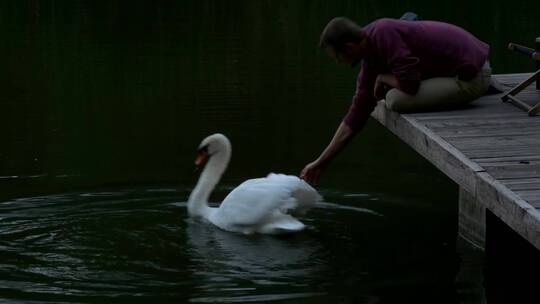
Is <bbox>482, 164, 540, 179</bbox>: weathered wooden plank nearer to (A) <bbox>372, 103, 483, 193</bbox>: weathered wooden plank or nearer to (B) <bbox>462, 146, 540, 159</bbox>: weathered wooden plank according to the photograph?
(A) <bbox>372, 103, 483, 193</bbox>: weathered wooden plank

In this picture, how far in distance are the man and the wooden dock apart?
6.1 inches

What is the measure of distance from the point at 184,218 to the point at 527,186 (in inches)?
135

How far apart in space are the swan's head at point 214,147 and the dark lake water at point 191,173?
1.43ft

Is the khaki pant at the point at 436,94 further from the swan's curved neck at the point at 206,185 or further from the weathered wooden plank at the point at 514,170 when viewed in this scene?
the swan's curved neck at the point at 206,185

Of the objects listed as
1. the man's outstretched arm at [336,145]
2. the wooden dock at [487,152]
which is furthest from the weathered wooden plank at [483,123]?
the man's outstretched arm at [336,145]

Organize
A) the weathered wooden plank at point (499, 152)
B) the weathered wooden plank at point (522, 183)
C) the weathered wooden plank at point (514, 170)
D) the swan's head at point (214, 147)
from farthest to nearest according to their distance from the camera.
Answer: the swan's head at point (214, 147)
the weathered wooden plank at point (499, 152)
the weathered wooden plank at point (514, 170)
the weathered wooden plank at point (522, 183)

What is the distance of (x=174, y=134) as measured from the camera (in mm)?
13492

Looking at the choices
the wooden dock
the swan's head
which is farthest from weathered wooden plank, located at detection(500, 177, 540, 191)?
the swan's head

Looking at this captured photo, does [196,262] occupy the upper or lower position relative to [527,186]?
lower

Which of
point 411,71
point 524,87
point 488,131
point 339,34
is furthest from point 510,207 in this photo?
point 524,87

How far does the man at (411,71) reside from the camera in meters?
8.56

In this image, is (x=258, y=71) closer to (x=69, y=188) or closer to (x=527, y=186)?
(x=69, y=188)

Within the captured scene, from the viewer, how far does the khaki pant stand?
29.6 ft

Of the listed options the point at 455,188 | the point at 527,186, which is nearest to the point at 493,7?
the point at 455,188
